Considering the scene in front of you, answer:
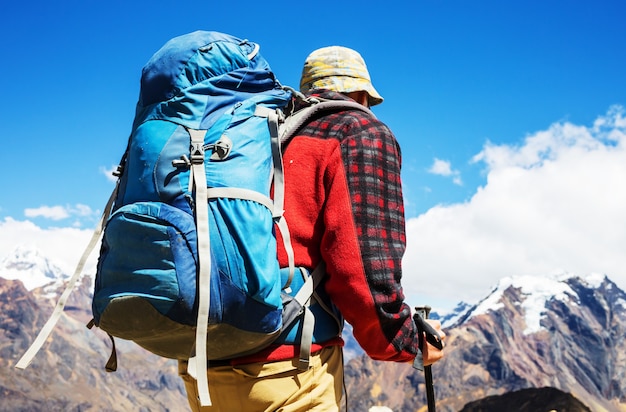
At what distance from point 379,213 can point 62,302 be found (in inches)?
53.0

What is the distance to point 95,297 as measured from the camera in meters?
2.71

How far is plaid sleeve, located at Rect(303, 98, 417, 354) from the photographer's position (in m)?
2.80

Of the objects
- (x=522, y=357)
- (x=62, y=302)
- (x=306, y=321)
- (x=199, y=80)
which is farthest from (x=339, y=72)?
(x=522, y=357)

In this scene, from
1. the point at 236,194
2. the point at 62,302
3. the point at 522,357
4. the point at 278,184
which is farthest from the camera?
the point at 522,357

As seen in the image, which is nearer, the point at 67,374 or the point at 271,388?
the point at 271,388

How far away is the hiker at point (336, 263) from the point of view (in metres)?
2.79

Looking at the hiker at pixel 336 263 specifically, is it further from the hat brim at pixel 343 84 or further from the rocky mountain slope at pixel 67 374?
the rocky mountain slope at pixel 67 374

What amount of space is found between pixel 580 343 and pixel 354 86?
18020 centimetres

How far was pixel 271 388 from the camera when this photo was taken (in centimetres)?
279

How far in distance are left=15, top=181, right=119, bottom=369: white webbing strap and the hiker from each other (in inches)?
21.8

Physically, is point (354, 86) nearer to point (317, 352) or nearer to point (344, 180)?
point (344, 180)

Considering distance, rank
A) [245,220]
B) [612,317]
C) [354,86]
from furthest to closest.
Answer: [612,317] → [354,86] → [245,220]

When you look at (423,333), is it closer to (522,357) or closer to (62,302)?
(62,302)

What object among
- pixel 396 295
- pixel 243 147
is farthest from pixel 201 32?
pixel 396 295
